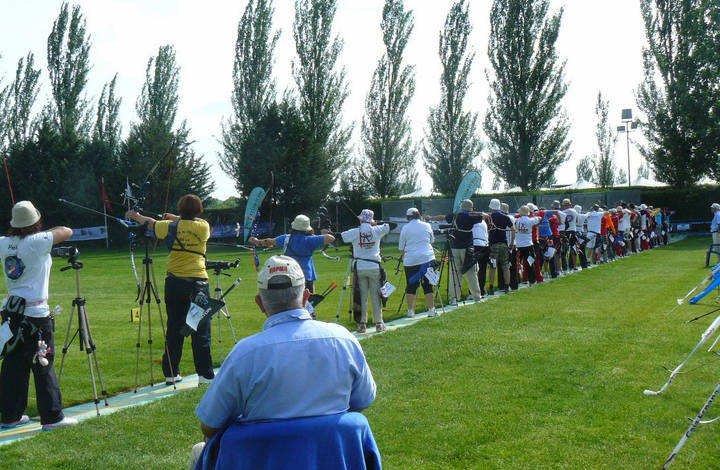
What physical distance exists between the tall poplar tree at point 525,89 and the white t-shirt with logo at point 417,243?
29543 millimetres

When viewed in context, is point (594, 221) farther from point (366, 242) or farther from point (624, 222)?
point (366, 242)

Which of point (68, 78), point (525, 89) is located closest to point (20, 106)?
point (68, 78)

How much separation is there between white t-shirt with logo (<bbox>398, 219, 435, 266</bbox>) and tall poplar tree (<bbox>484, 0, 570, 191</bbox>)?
29.5m

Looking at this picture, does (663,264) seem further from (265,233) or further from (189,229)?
(265,233)

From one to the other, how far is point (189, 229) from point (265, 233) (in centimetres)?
3069

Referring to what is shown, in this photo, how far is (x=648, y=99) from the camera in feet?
130

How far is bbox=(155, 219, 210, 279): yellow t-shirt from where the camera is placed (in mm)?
7117

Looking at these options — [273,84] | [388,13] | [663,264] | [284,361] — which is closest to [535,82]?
[388,13]

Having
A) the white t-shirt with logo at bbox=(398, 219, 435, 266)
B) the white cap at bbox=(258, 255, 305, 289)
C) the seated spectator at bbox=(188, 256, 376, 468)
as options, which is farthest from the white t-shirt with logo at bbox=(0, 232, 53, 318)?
the white t-shirt with logo at bbox=(398, 219, 435, 266)

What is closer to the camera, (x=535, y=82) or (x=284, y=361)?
(x=284, y=361)

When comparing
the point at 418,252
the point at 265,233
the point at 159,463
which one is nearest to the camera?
the point at 159,463

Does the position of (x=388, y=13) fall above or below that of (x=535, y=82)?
above

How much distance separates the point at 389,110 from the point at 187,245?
3630 cm

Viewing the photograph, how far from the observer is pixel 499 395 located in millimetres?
6488
